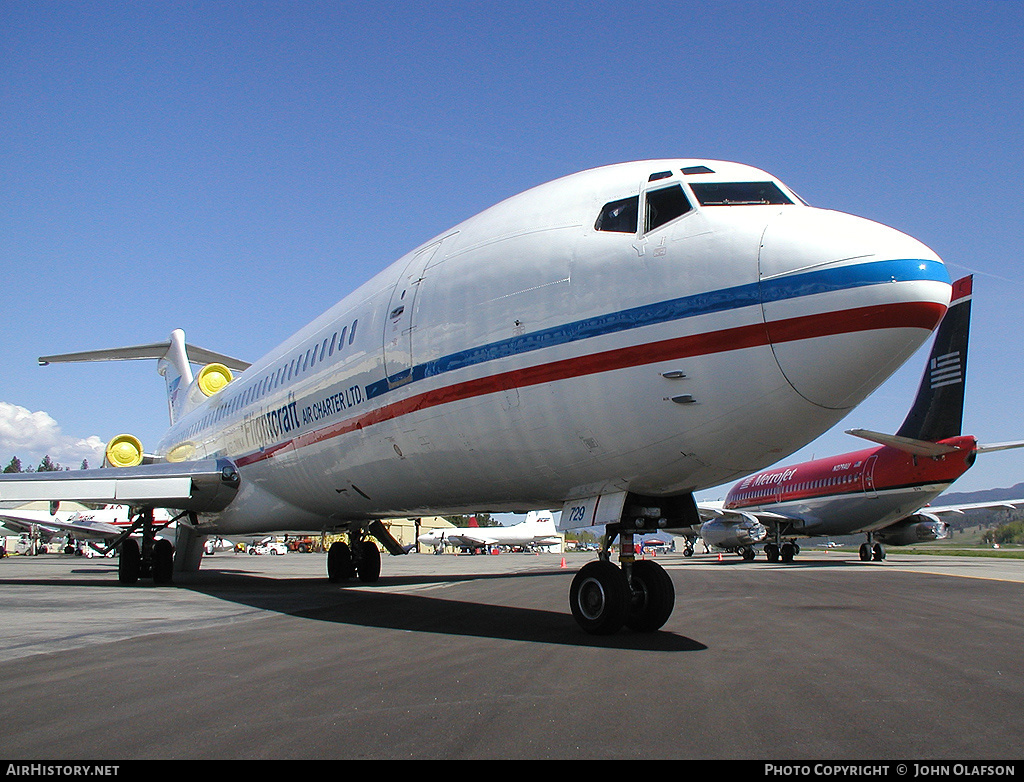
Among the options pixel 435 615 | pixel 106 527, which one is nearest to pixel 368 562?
pixel 435 615

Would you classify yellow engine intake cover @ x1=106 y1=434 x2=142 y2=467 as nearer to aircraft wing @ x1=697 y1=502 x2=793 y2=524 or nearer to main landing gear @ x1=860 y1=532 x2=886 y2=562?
aircraft wing @ x1=697 y1=502 x2=793 y2=524

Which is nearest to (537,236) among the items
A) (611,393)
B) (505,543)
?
(611,393)

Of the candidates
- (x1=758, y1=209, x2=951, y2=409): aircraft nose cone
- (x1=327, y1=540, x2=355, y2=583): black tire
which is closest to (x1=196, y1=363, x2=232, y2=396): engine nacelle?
(x1=327, y1=540, x2=355, y2=583): black tire

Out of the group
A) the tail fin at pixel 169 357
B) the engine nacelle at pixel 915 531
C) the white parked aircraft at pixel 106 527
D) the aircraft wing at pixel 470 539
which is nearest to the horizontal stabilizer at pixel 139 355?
the tail fin at pixel 169 357

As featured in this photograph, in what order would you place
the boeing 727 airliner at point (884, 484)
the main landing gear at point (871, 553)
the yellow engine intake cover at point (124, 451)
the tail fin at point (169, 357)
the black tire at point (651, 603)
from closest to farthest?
1. the black tire at point (651, 603)
2. the yellow engine intake cover at point (124, 451)
3. the tail fin at point (169, 357)
4. the boeing 727 airliner at point (884, 484)
5. the main landing gear at point (871, 553)

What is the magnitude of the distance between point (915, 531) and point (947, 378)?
10.3 m

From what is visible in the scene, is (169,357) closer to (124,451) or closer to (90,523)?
(124,451)

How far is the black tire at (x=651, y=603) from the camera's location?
7191 mm

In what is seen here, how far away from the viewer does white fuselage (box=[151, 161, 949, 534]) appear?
5.74 metres

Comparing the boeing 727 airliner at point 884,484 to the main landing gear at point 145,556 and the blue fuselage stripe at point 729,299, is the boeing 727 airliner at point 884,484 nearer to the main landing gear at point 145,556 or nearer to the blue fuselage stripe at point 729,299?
the main landing gear at point 145,556

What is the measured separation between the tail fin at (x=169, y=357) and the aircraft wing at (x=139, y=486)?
1036 centimetres

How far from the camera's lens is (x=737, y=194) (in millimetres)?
6648

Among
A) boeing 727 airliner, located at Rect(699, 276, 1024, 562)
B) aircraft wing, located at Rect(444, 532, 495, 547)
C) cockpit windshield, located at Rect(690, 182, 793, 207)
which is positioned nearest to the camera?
cockpit windshield, located at Rect(690, 182, 793, 207)

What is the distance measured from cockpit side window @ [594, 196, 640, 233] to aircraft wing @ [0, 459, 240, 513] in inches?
407
